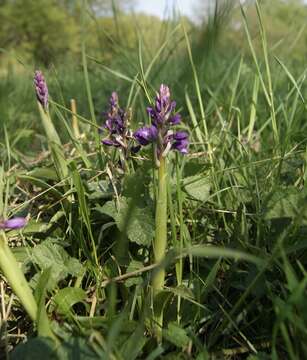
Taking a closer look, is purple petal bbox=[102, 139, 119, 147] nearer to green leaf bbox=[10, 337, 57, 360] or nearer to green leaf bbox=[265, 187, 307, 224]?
green leaf bbox=[265, 187, 307, 224]

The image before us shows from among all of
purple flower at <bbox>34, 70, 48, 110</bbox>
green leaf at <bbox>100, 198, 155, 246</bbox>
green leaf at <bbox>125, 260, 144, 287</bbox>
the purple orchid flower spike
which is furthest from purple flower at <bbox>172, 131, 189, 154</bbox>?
purple flower at <bbox>34, 70, 48, 110</bbox>

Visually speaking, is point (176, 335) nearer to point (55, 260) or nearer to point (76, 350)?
point (76, 350)

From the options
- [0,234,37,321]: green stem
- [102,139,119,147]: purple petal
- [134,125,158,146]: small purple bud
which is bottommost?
[0,234,37,321]: green stem

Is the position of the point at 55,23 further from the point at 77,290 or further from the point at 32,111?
the point at 77,290

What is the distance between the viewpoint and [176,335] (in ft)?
3.34

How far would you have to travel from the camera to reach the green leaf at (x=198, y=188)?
54.0 inches

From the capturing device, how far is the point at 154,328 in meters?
1.07

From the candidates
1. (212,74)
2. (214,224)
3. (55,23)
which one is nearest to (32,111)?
(212,74)

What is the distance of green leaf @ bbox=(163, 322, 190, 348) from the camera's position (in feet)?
3.27

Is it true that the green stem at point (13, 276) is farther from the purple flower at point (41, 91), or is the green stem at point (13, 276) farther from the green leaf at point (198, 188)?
the purple flower at point (41, 91)

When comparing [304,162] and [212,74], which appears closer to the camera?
[304,162]

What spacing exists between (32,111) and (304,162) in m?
2.48

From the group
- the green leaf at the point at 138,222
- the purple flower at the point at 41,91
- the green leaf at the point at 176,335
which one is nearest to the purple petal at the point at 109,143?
the green leaf at the point at 138,222

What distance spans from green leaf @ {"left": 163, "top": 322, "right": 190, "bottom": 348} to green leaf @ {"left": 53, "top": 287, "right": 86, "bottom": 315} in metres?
0.25
